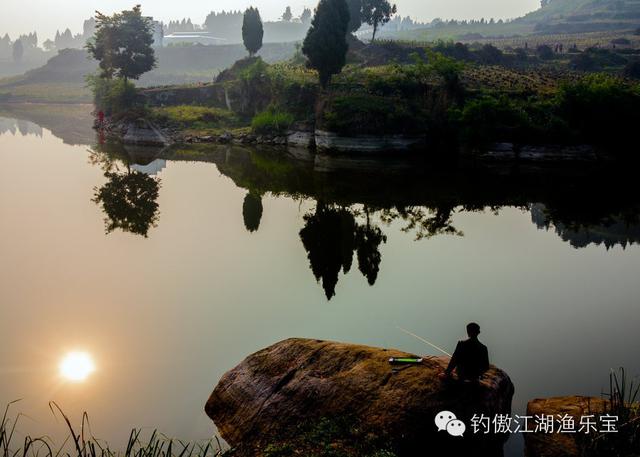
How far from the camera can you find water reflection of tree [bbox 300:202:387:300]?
19.1 metres

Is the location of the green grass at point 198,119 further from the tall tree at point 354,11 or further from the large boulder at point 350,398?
the large boulder at point 350,398

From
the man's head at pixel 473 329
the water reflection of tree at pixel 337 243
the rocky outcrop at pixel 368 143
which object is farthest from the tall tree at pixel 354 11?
the man's head at pixel 473 329

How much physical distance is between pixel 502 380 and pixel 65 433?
8588 mm

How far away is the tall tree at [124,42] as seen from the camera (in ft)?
223

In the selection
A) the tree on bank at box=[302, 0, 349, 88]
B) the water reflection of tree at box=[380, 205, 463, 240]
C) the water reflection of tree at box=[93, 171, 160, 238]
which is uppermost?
the tree on bank at box=[302, 0, 349, 88]

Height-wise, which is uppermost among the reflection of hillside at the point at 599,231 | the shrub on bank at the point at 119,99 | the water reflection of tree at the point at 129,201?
the shrub on bank at the point at 119,99

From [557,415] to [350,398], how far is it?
3.94 m

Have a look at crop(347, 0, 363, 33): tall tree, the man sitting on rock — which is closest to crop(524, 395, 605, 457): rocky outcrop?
the man sitting on rock

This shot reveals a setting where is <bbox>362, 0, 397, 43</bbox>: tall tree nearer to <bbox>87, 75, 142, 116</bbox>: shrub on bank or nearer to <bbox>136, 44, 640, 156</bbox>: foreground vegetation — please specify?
<bbox>136, 44, 640, 156</bbox>: foreground vegetation

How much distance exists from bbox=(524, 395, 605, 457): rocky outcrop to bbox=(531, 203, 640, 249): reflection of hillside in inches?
569

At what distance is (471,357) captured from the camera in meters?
9.39

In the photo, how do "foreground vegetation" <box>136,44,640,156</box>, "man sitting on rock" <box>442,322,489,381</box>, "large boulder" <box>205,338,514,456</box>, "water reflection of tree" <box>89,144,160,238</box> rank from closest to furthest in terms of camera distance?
"large boulder" <box>205,338,514,456</box>, "man sitting on rock" <box>442,322,489,381</box>, "water reflection of tree" <box>89,144,160,238</box>, "foreground vegetation" <box>136,44,640,156</box>

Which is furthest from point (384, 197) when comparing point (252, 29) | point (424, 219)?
point (252, 29)

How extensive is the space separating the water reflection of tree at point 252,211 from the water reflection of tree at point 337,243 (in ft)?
8.17
